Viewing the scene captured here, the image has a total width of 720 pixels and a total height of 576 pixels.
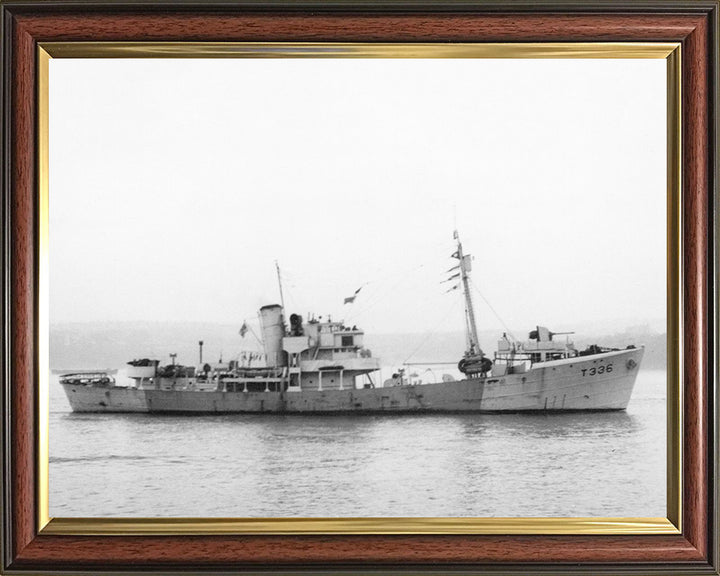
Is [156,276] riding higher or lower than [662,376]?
higher

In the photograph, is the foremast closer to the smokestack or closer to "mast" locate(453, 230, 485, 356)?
"mast" locate(453, 230, 485, 356)

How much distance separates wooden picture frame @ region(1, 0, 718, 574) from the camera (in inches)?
47.5

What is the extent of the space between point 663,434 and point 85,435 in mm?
829

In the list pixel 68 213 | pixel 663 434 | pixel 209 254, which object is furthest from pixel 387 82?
pixel 663 434

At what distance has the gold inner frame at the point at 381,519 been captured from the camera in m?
1.21

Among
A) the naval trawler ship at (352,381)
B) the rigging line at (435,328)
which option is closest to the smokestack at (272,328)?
the naval trawler ship at (352,381)

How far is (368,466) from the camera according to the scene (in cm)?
123

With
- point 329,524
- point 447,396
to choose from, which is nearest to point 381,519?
point 329,524

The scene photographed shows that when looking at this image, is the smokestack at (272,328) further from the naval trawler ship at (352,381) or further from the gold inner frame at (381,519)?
the gold inner frame at (381,519)

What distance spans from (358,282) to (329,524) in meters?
0.34

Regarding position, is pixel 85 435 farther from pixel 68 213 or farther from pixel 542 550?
pixel 542 550

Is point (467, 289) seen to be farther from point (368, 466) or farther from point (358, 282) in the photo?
point (368, 466)

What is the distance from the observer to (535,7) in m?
1.21

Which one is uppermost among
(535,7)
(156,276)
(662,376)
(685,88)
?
(535,7)
